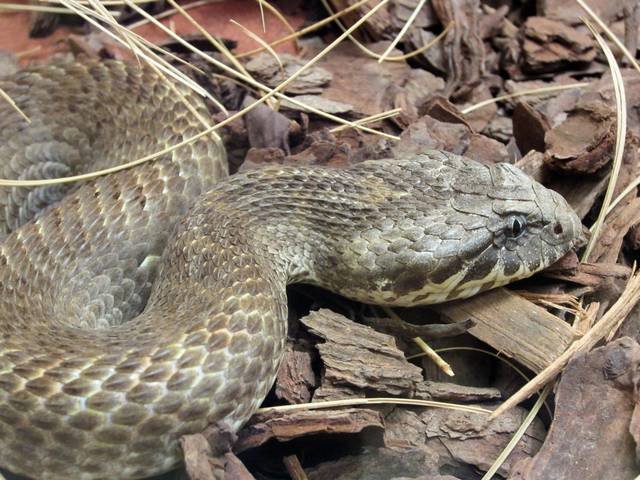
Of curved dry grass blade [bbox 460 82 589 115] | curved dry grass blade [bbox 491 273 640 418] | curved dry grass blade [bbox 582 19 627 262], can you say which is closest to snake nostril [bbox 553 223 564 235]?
curved dry grass blade [bbox 582 19 627 262]

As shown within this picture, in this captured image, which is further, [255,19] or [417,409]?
[255,19]

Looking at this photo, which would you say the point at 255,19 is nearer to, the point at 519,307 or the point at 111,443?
the point at 519,307

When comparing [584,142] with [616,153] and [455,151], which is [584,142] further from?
[455,151]

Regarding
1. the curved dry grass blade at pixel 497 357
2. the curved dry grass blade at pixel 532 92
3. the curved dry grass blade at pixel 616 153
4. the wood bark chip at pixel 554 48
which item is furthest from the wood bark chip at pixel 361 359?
the wood bark chip at pixel 554 48

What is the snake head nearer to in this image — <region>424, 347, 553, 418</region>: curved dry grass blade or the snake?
the snake

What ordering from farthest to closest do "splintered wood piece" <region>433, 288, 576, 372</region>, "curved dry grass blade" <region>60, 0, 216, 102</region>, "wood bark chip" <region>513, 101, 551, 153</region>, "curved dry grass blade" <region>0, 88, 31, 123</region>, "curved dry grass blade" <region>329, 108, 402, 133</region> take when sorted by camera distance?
1. "curved dry grass blade" <region>329, 108, 402, 133</region>
2. "wood bark chip" <region>513, 101, 551, 153</region>
3. "curved dry grass blade" <region>0, 88, 31, 123</region>
4. "curved dry grass blade" <region>60, 0, 216, 102</region>
5. "splintered wood piece" <region>433, 288, 576, 372</region>

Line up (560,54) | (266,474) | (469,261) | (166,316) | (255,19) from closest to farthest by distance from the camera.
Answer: (266,474) < (166,316) < (469,261) < (560,54) < (255,19)

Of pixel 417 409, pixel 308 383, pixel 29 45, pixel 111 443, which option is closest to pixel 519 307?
pixel 417 409
